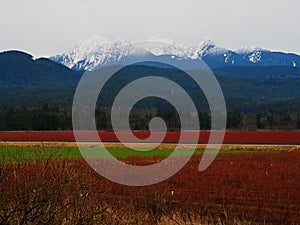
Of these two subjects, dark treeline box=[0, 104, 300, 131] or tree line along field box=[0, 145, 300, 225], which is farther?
dark treeline box=[0, 104, 300, 131]

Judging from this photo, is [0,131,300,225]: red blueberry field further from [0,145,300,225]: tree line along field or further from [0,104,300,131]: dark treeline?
[0,104,300,131]: dark treeline

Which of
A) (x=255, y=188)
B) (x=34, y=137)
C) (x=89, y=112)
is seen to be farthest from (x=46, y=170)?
(x=89, y=112)

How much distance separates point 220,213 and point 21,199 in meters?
8.54

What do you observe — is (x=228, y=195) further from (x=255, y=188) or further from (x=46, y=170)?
(x=46, y=170)

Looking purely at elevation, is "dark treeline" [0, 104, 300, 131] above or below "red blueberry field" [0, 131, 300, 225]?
below

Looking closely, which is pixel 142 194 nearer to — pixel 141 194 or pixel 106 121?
pixel 141 194

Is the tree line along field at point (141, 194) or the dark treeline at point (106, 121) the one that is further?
the dark treeline at point (106, 121)

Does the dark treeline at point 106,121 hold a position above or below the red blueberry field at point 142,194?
below

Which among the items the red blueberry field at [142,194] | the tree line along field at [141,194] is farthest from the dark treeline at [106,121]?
the tree line along field at [141,194]

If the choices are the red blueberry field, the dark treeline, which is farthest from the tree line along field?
the dark treeline

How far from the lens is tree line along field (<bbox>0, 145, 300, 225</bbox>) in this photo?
7.12m

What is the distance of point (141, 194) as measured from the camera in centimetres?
1560

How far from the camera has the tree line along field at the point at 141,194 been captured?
7.12m

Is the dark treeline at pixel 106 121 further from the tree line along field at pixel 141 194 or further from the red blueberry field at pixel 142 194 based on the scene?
the tree line along field at pixel 141 194
